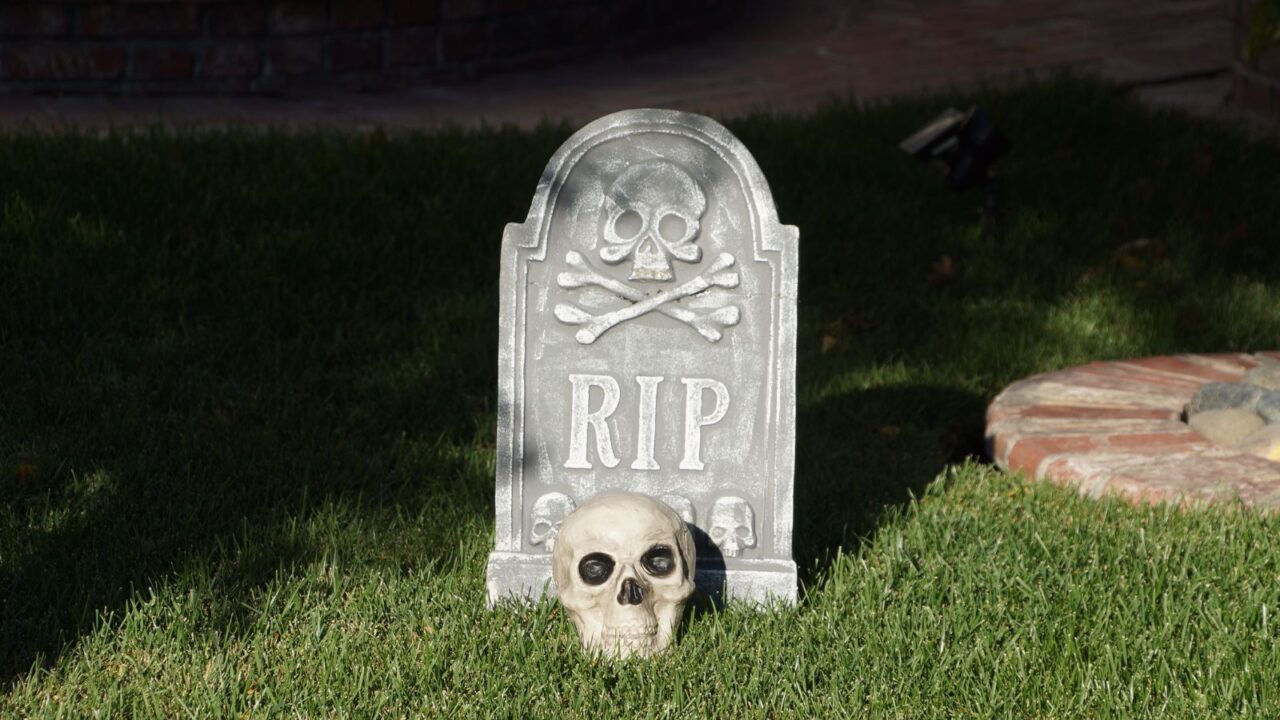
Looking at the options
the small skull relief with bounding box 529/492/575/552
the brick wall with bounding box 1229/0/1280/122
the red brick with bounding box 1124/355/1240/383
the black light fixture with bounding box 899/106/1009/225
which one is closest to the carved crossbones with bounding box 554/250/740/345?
the small skull relief with bounding box 529/492/575/552

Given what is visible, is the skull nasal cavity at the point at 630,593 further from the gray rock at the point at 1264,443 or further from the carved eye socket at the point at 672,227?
the gray rock at the point at 1264,443

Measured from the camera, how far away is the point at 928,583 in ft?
11.3

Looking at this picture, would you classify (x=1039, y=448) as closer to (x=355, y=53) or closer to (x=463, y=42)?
(x=355, y=53)

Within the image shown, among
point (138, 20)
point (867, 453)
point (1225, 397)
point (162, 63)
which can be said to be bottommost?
point (867, 453)

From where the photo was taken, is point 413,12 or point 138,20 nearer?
point 138,20

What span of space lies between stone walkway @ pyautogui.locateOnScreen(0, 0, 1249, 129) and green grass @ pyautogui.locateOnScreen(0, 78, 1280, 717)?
846 mm

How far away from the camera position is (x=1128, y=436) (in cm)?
414

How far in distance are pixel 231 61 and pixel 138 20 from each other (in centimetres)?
49

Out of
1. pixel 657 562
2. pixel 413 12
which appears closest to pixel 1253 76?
pixel 413 12

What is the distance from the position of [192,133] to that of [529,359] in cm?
364

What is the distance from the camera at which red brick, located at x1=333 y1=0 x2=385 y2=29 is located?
7.93 metres

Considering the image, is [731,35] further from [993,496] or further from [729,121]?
[993,496]

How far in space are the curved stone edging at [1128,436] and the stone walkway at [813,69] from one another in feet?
11.4

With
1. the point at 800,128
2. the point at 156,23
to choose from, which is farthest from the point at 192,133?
the point at 800,128
